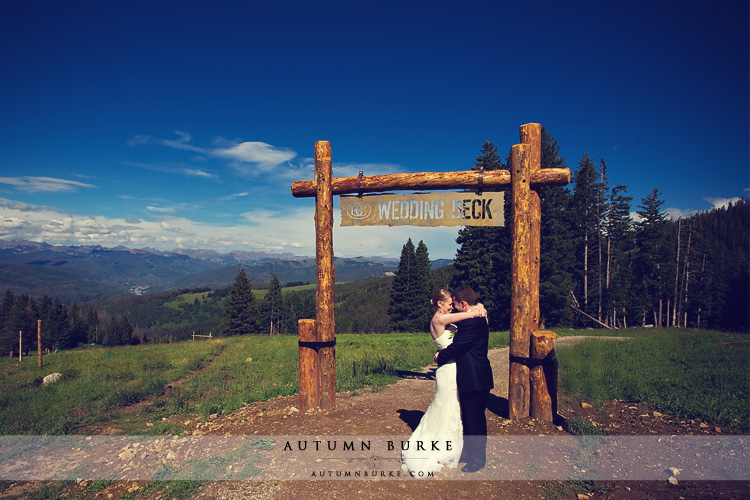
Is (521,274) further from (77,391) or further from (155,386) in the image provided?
(77,391)

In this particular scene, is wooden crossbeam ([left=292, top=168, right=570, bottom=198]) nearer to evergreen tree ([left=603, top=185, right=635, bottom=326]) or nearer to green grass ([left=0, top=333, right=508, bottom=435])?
green grass ([left=0, top=333, right=508, bottom=435])

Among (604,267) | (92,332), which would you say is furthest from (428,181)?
(92,332)

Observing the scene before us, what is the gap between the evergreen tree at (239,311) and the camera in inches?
2080

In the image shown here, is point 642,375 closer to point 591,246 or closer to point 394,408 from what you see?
point 394,408

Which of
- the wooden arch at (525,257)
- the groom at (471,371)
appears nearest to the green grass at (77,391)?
the wooden arch at (525,257)

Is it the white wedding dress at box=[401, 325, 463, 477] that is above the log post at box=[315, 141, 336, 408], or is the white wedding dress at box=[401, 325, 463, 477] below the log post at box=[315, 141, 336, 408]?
below

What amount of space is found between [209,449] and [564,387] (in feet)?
23.3

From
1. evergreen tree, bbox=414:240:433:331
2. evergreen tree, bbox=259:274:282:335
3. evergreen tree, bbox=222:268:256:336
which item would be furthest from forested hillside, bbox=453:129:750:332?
evergreen tree, bbox=259:274:282:335

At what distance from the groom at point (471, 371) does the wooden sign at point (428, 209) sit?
2029 mm

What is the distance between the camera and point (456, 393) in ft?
15.5

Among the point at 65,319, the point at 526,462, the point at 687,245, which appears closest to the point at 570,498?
the point at 526,462

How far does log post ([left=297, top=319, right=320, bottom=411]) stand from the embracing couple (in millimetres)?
2554

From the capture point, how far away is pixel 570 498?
4113mm

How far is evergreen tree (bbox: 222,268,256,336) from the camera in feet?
173
